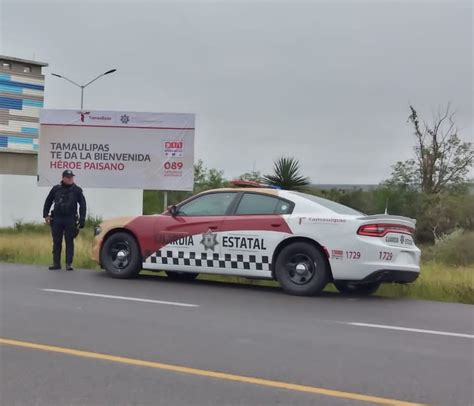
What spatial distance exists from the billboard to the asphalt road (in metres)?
10.1

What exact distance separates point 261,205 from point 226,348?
3.80 meters

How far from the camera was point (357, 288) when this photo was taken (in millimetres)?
9430

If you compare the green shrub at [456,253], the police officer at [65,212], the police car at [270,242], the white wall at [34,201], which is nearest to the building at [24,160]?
the white wall at [34,201]

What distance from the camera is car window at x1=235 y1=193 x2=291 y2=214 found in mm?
8992

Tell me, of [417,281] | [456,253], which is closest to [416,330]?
[417,281]

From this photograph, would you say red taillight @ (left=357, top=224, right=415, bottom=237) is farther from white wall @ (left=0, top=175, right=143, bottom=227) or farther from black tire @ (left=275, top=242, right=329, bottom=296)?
white wall @ (left=0, top=175, right=143, bottom=227)

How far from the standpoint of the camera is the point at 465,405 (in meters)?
4.30

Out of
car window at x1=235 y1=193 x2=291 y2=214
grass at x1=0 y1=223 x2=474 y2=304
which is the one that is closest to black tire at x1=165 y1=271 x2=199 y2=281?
grass at x1=0 y1=223 x2=474 y2=304

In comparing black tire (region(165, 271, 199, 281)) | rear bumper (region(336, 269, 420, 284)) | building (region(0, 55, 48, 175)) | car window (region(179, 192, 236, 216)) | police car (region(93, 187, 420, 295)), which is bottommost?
black tire (region(165, 271, 199, 281))

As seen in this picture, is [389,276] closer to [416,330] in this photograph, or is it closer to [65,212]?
[416,330]

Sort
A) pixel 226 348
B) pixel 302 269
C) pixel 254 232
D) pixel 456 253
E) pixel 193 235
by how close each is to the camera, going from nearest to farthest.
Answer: pixel 226 348
pixel 302 269
pixel 254 232
pixel 193 235
pixel 456 253

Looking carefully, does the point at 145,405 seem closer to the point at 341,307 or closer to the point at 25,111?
the point at 341,307

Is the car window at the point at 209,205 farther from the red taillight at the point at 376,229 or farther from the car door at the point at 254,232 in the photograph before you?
the red taillight at the point at 376,229

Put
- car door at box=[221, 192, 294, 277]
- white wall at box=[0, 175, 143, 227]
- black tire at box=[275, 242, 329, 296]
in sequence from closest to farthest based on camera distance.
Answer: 1. black tire at box=[275, 242, 329, 296]
2. car door at box=[221, 192, 294, 277]
3. white wall at box=[0, 175, 143, 227]
